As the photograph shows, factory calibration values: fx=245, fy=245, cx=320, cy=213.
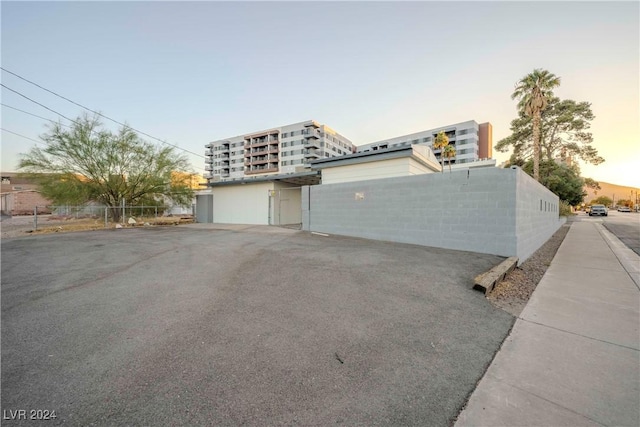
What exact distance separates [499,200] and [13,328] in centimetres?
974

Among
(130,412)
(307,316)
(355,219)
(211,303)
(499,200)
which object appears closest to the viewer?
(130,412)

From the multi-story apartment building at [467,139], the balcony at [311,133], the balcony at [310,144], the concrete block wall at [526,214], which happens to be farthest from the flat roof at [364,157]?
the balcony at [311,133]

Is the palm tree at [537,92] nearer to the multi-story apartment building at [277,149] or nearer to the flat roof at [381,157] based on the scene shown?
the flat roof at [381,157]

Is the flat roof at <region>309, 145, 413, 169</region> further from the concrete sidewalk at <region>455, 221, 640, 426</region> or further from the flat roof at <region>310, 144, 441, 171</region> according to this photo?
the concrete sidewalk at <region>455, 221, 640, 426</region>

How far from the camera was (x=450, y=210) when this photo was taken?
25.9 ft

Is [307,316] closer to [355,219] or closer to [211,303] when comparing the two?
[211,303]

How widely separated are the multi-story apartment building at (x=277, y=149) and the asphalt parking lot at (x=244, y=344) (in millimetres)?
48083

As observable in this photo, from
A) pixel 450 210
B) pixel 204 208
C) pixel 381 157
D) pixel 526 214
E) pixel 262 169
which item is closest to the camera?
pixel 526 214

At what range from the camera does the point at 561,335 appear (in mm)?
3076

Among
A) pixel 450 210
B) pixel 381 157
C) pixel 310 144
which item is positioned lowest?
pixel 450 210

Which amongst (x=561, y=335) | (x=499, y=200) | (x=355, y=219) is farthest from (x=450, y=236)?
(x=561, y=335)

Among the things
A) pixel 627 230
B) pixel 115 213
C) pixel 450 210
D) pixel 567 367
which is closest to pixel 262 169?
pixel 115 213

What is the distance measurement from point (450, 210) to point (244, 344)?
743 centimetres

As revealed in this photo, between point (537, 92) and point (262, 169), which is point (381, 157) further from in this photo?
point (262, 169)
